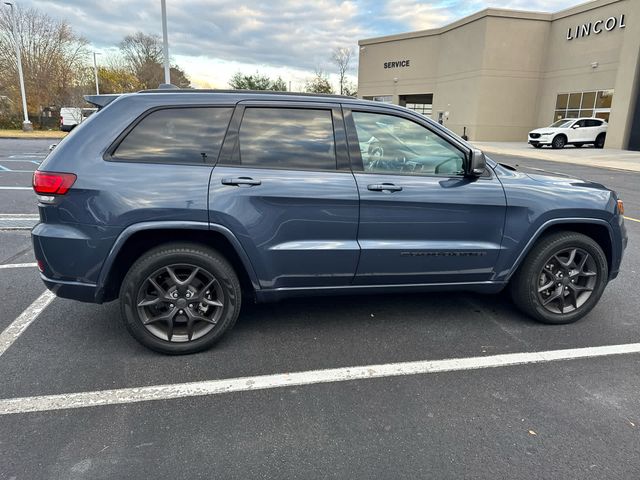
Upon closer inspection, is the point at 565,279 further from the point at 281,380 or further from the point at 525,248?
the point at 281,380

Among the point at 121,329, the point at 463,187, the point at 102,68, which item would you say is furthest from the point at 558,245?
the point at 102,68

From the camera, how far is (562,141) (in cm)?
2583

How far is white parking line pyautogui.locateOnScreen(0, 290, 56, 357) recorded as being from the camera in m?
3.30

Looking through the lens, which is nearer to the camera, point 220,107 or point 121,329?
point 220,107

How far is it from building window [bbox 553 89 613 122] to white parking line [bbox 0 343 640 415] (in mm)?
29050

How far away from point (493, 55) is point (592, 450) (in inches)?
1421

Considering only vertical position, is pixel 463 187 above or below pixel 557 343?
above

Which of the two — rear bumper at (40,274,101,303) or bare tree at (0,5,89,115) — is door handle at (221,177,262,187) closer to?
rear bumper at (40,274,101,303)

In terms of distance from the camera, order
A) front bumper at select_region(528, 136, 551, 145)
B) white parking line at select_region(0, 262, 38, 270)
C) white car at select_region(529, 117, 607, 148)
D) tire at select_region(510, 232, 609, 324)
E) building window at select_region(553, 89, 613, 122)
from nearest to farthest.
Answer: tire at select_region(510, 232, 609, 324) → white parking line at select_region(0, 262, 38, 270) → white car at select_region(529, 117, 607, 148) → front bumper at select_region(528, 136, 551, 145) → building window at select_region(553, 89, 613, 122)

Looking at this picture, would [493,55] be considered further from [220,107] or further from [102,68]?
[102,68]

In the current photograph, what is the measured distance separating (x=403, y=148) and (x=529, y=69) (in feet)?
118

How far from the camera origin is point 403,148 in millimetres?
3416

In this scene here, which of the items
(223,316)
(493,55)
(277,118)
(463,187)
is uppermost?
(493,55)

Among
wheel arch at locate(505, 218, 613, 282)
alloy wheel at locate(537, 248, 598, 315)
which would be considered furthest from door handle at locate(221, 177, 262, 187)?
alloy wheel at locate(537, 248, 598, 315)
